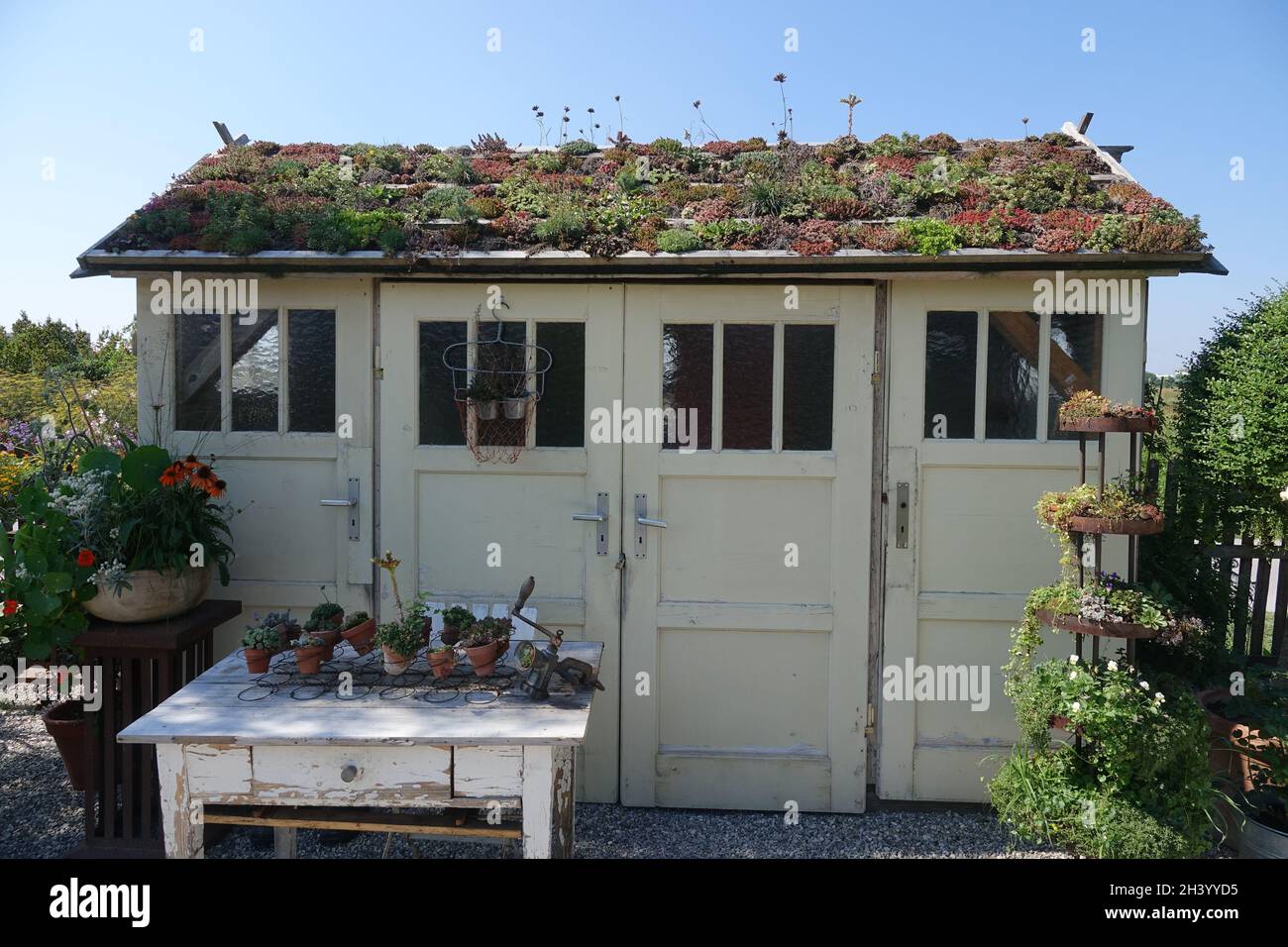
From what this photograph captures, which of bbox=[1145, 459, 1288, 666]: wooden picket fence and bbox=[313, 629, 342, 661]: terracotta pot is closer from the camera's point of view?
bbox=[313, 629, 342, 661]: terracotta pot

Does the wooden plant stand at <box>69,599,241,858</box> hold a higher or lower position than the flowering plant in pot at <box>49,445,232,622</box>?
lower

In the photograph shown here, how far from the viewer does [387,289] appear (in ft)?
14.8

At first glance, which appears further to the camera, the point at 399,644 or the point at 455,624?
the point at 455,624

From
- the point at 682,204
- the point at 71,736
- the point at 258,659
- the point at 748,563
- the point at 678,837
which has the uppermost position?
the point at 682,204

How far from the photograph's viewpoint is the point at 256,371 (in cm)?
459

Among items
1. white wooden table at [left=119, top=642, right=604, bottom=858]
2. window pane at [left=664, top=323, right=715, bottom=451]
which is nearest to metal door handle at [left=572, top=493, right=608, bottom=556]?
window pane at [left=664, top=323, right=715, bottom=451]

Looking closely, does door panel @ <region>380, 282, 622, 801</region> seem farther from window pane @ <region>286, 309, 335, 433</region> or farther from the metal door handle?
window pane @ <region>286, 309, 335, 433</region>

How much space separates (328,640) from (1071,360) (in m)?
3.93

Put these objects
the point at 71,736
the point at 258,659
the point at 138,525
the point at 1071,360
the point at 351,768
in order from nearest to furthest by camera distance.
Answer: the point at 351,768 < the point at 258,659 < the point at 138,525 < the point at 71,736 < the point at 1071,360

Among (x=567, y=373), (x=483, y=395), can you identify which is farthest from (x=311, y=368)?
(x=567, y=373)

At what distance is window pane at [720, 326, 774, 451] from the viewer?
14.6ft

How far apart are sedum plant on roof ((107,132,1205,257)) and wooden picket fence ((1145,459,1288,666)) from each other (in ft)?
4.97

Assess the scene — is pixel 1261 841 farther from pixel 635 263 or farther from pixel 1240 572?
pixel 635 263

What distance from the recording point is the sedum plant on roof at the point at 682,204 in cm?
417
